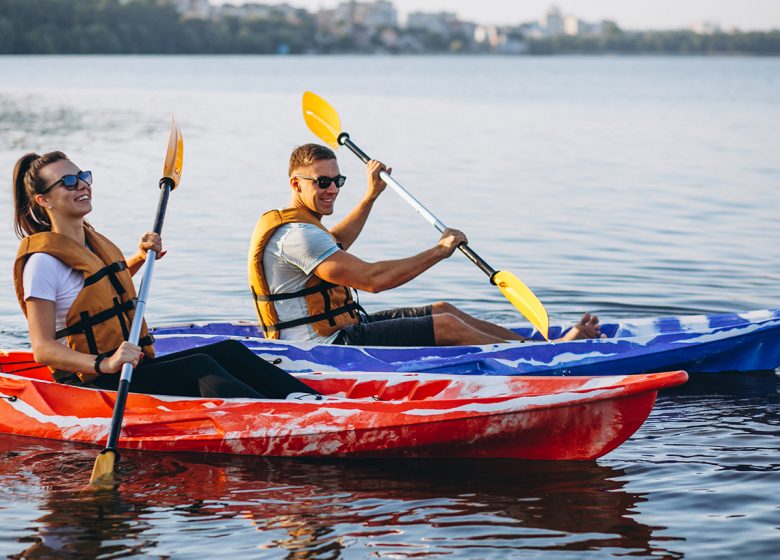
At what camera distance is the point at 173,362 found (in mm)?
5281

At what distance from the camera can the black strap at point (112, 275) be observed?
16.3ft

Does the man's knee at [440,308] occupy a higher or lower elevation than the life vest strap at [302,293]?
lower

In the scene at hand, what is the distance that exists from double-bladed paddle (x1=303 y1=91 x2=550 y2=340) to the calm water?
908 mm

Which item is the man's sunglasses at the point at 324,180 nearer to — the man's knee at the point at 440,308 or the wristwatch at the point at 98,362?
the man's knee at the point at 440,308

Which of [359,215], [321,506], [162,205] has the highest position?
[162,205]

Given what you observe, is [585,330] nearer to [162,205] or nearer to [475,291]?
→ [162,205]

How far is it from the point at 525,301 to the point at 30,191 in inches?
110

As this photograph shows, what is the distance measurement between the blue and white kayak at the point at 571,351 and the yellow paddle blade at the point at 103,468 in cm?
129

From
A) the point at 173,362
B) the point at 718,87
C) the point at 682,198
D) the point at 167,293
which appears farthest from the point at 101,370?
the point at 718,87

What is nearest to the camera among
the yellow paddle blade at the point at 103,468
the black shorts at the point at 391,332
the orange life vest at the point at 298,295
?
the yellow paddle blade at the point at 103,468

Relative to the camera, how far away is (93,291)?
4957 mm

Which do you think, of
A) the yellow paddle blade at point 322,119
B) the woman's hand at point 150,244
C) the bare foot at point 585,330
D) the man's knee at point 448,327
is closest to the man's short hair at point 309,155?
the woman's hand at point 150,244

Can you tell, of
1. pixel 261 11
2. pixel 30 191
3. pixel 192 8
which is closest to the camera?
pixel 30 191

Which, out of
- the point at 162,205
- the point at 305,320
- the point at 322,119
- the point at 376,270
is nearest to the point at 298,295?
the point at 305,320
